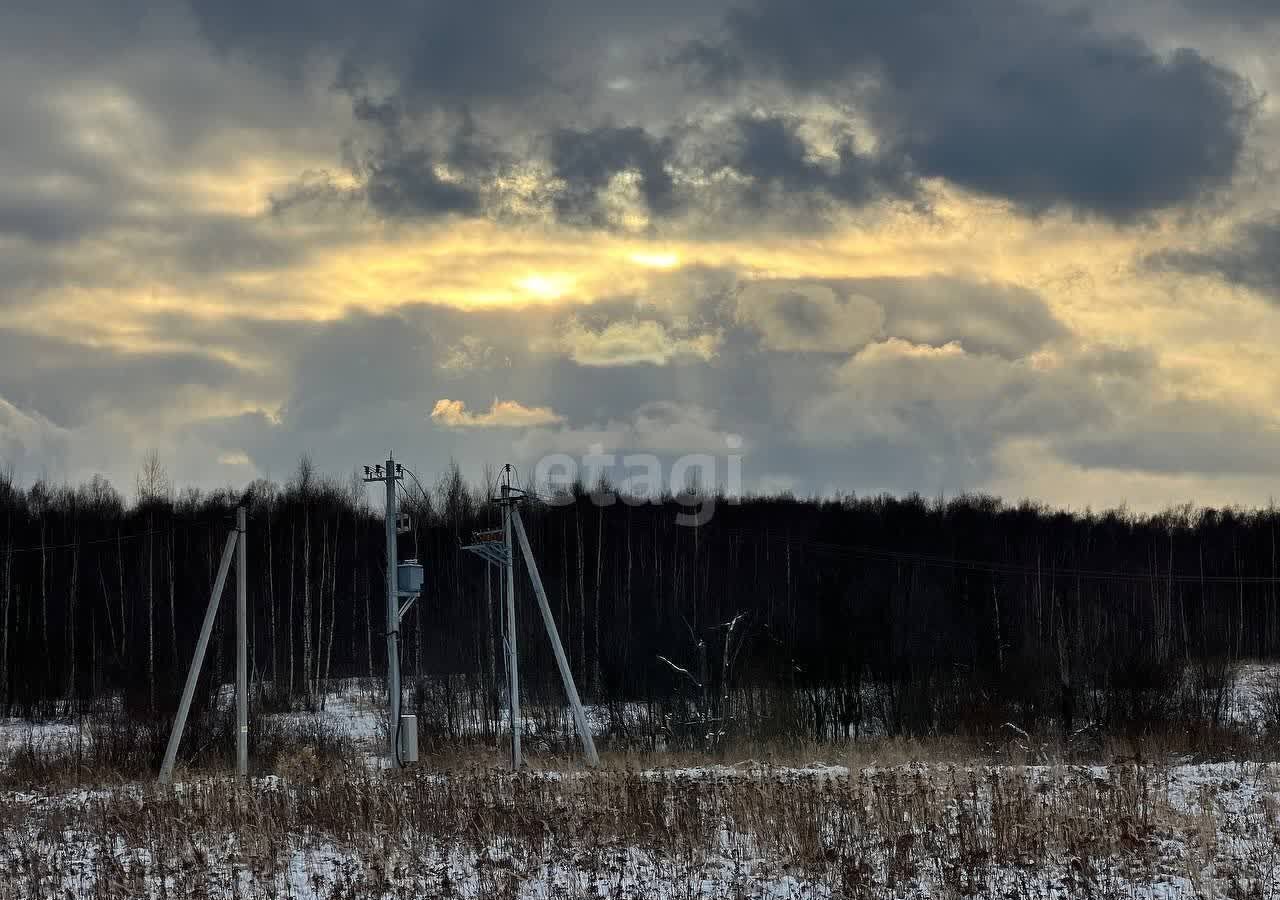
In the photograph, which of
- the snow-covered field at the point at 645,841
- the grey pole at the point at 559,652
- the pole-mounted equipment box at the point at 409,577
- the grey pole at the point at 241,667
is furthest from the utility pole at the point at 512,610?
the snow-covered field at the point at 645,841

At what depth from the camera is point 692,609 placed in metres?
56.1

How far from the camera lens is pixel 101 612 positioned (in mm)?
57188

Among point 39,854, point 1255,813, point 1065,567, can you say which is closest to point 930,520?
point 1065,567

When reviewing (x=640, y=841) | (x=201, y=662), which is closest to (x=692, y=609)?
(x=201, y=662)

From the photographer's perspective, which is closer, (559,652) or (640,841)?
(640,841)

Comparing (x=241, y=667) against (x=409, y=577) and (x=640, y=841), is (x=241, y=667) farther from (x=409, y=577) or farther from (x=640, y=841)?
(x=640, y=841)

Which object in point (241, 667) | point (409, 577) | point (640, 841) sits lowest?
point (640, 841)

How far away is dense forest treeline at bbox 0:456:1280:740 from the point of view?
3728 centimetres

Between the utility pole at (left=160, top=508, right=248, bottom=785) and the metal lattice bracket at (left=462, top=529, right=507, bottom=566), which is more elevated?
the metal lattice bracket at (left=462, top=529, right=507, bottom=566)

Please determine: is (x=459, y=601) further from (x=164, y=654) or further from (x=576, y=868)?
(x=576, y=868)

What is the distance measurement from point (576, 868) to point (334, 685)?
46039 millimetres

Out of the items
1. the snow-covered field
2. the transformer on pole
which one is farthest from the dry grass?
the transformer on pole

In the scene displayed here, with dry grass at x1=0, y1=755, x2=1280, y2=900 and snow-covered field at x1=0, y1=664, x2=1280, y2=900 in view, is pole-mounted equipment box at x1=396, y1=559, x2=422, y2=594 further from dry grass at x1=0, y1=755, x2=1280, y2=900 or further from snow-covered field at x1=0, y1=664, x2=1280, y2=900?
dry grass at x1=0, y1=755, x2=1280, y2=900

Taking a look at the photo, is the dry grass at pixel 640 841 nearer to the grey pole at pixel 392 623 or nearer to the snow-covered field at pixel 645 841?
the snow-covered field at pixel 645 841
